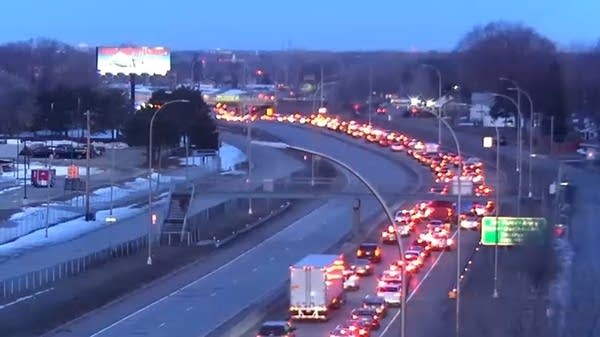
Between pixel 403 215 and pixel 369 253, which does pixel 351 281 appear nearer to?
pixel 369 253

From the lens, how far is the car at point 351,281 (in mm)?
22922

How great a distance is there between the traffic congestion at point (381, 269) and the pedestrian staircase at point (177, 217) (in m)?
4.22

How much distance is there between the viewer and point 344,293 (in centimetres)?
2183

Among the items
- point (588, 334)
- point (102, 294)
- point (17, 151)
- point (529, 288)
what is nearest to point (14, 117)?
point (17, 151)

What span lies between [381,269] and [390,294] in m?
4.86

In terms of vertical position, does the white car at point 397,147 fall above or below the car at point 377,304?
above

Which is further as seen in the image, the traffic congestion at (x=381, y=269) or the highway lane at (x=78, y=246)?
the highway lane at (x=78, y=246)

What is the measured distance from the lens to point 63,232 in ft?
104

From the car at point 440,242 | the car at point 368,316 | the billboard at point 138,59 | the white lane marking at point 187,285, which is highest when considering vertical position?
the billboard at point 138,59

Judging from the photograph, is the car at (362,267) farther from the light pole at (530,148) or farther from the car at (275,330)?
the car at (275,330)

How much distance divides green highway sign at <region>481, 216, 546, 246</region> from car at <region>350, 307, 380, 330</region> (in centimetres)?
380

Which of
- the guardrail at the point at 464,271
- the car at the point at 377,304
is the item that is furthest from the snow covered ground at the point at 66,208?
the car at the point at 377,304

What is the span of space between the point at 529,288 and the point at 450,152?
27194 mm

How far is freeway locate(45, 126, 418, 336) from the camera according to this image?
19.2m
